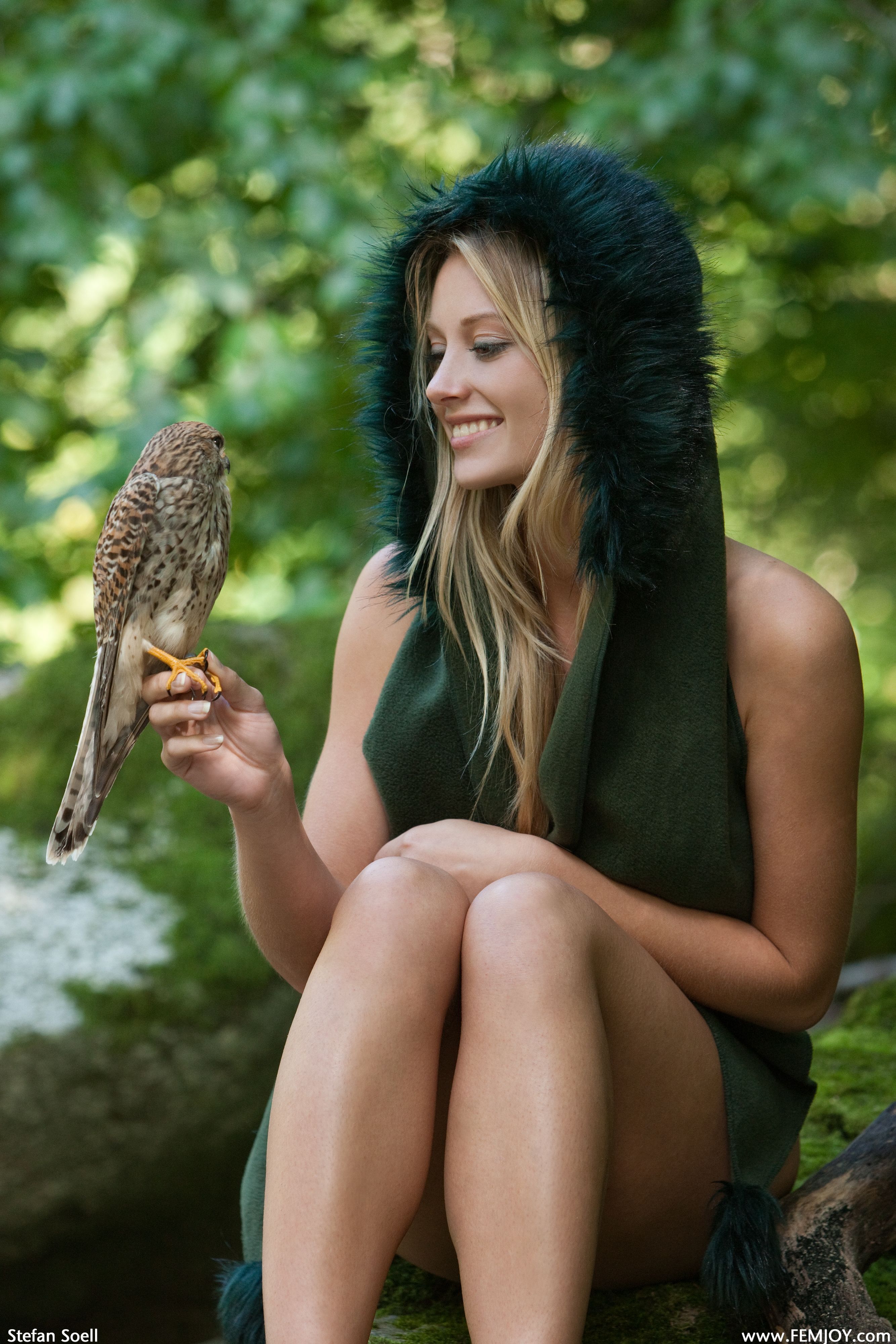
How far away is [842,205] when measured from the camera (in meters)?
3.41

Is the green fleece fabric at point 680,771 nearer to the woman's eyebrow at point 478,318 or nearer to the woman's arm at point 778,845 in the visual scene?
the woman's arm at point 778,845

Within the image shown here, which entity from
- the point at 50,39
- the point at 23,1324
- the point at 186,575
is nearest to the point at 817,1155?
the point at 186,575

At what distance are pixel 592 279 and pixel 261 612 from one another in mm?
2819

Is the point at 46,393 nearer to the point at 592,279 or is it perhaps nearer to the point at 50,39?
the point at 50,39

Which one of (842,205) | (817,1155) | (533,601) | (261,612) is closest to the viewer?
(533,601)

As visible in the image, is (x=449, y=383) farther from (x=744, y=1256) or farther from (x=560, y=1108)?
(x=744, y=1256)

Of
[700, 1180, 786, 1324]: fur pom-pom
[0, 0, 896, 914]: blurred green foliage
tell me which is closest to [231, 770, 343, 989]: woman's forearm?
[700, 1180, 786, 1324]: fur pom-pom

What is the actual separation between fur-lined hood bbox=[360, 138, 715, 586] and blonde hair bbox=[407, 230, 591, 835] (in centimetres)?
8

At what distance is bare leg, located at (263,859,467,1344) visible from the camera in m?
1.26

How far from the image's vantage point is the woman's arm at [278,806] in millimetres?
1405

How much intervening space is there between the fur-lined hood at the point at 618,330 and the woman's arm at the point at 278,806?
45 centimetres

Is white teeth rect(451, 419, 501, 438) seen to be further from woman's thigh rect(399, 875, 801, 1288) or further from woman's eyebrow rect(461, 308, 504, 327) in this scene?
woman's thigh rect(399, 875, 801, 1288)

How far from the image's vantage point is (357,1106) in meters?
1.30

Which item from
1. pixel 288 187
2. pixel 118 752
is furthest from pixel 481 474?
pixel 288 187
